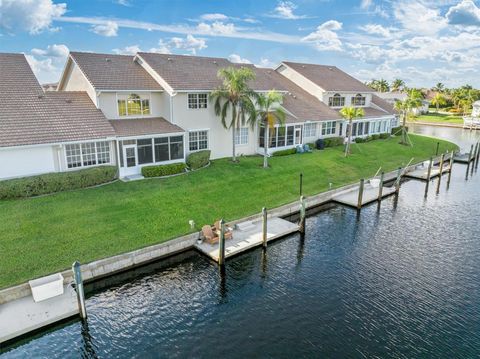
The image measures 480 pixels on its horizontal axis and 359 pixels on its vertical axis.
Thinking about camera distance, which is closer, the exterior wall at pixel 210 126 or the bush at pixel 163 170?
the bush at pixel 163 170

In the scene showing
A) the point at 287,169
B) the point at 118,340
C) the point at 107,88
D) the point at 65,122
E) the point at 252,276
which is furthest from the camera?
the point at 287,169

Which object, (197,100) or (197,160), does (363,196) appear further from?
(197,100)

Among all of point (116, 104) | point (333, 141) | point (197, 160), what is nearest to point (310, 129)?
point (333, 141)

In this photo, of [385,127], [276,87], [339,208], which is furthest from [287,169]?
[385,127]

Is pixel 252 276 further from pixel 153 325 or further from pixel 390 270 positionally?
pixel 390 270

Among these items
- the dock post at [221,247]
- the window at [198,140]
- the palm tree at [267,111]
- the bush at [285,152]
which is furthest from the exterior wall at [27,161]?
the bush at [285,152]

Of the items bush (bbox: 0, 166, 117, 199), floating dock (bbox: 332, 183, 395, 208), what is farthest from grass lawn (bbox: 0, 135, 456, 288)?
floating dock (bbox: 332, 183, 395, 208)

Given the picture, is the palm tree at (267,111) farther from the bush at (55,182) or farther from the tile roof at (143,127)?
the bush at (55,182)
